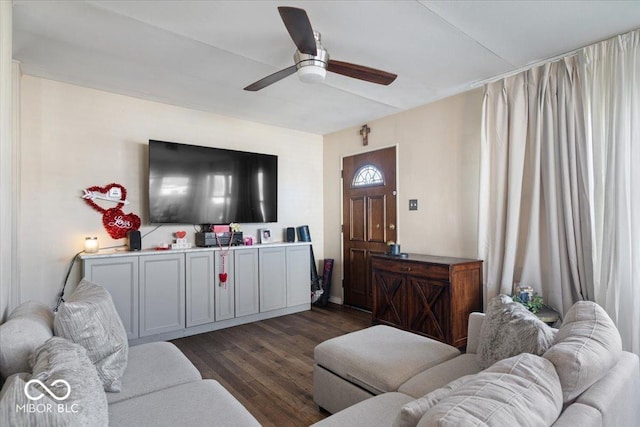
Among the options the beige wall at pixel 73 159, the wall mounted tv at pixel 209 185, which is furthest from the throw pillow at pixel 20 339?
the wall mounted tv at pixel 209 185

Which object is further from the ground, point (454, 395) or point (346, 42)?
point (346, 42)

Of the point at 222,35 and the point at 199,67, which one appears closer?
the point at 222,35

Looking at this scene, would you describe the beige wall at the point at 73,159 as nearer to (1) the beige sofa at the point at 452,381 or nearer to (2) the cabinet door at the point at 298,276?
(2) the cabinet door at the point at 298,276

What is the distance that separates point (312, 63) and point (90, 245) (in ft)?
9.03

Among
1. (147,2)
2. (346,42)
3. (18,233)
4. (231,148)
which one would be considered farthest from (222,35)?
(18,233)

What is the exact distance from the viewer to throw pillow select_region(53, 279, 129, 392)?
62.4 inches

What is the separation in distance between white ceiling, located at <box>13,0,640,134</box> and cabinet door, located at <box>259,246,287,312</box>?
1.98 metres

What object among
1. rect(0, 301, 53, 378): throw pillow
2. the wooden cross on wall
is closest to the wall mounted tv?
the wooden cross on wall

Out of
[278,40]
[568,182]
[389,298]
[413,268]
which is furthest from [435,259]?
[278,40]

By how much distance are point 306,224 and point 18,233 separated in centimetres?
331

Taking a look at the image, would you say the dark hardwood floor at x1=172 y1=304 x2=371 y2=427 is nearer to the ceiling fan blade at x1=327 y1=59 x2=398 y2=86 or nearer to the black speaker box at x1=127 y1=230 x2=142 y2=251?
the black speaker box at x1=127 y1=230 x2=142 y2=251

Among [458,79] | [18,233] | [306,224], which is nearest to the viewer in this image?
[18,233]

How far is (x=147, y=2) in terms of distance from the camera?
79.7 inches

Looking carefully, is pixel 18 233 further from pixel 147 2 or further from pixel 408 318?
pixel 408 318
